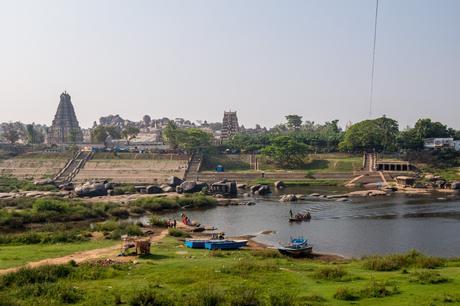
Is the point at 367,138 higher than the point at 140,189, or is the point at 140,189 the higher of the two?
the point at 367,138

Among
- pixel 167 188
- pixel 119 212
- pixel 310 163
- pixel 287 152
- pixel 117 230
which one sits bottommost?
pixel 119 212

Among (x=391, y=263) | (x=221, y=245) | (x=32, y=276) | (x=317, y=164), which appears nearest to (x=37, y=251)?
(x=32, y=276)

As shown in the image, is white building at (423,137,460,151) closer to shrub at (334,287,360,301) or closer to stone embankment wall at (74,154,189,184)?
stone embankment wall at (74,154,189,184)

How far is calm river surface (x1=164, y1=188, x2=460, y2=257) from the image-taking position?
124 ft

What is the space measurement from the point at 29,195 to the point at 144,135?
132301 millimetres

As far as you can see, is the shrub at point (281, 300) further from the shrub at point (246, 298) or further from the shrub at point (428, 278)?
the shrub at point (428, 278)

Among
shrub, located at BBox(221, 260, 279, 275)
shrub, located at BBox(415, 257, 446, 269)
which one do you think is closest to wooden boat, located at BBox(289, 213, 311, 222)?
shrub, located at BBox(415, 257, 446, 269)

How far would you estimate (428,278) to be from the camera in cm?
2064

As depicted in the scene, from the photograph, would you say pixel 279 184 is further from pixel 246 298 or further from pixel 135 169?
pixel 246 298

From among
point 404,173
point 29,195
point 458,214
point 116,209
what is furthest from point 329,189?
point 29,195

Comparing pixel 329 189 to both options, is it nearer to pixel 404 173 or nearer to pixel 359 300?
pixel 404 173

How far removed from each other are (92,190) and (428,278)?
181 feet

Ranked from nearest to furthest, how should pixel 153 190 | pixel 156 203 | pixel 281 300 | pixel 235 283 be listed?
1. pixel 281 300
2. pixel 235 283
3. pixel 156 203
4. pixel 153 190

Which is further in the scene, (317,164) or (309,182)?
(317,164)
